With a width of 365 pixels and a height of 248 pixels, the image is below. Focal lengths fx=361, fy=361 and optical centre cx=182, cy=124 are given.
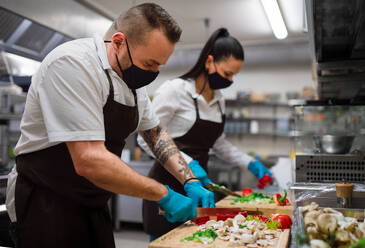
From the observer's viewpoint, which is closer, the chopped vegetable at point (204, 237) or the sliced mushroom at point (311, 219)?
the sliced mushroom at point (311, 219)

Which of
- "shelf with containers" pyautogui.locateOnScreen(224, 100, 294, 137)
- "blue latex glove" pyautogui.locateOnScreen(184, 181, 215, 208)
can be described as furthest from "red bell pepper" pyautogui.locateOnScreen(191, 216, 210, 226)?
"shelf with containers" pyautogui.locateOnScreen(224, 100, 294, 137)

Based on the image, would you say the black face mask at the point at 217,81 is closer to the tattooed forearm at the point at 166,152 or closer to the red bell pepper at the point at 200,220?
the tattooed forearm at the point at 166,152

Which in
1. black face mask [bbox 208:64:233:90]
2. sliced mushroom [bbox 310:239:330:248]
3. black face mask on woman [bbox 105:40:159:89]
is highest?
black face mask [bbox 208:64:233:90]

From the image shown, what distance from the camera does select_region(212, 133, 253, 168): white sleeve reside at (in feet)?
8.68

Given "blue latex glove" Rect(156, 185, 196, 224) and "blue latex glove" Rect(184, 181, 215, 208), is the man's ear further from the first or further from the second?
"blue latex glove" Rect(184, 181, 215, 208)

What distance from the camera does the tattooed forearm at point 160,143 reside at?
1700 millimetres

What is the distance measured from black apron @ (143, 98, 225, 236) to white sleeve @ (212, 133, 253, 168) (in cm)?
21

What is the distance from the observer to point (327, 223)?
3.19ft

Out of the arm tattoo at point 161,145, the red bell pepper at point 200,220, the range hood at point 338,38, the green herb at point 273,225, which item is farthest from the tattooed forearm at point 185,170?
the range hood at point 338,38

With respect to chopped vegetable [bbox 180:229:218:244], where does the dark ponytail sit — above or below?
above

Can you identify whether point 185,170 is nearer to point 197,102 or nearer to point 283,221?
point 283,221

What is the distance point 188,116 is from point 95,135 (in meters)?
1.13

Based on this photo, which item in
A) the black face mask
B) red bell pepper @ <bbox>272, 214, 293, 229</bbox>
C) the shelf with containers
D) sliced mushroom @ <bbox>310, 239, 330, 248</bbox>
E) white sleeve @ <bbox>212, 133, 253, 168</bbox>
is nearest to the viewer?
sliced mushroom @ <bbox>310, 239, 330, 248</bbox>

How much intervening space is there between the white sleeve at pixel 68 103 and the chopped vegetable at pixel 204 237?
1.55 ft
